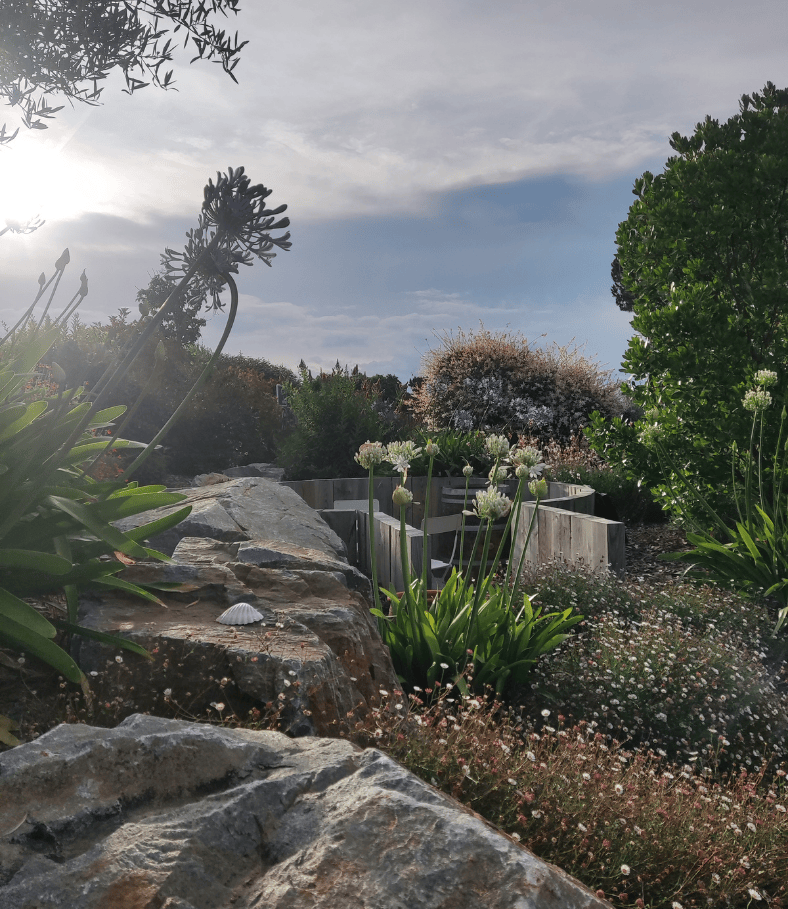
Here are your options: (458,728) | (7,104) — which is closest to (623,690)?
(458,728)

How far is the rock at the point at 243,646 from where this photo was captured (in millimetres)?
2500

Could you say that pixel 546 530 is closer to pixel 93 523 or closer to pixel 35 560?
pixel 93 523

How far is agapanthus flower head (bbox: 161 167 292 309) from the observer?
247 cm

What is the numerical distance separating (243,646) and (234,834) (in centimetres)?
124

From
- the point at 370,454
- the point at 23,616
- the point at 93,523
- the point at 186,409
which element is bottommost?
the point at 23,616

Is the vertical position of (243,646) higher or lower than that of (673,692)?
higher

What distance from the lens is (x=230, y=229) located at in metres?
2.52

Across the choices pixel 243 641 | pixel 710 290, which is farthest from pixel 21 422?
pixel 710 290

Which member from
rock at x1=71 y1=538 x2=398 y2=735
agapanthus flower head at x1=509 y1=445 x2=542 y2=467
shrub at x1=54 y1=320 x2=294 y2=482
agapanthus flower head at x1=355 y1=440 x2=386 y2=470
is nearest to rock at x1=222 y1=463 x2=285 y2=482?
shrub at x1=54 y1=320 x2=294 y2=482

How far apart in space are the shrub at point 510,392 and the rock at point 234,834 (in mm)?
14710

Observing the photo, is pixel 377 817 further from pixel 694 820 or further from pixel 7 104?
pixel 7 104

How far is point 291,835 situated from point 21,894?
506 mm

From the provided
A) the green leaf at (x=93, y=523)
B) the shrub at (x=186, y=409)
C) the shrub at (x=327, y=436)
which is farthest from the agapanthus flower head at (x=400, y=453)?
the shrub at (x=186, y=409)

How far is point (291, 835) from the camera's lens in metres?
1.42
